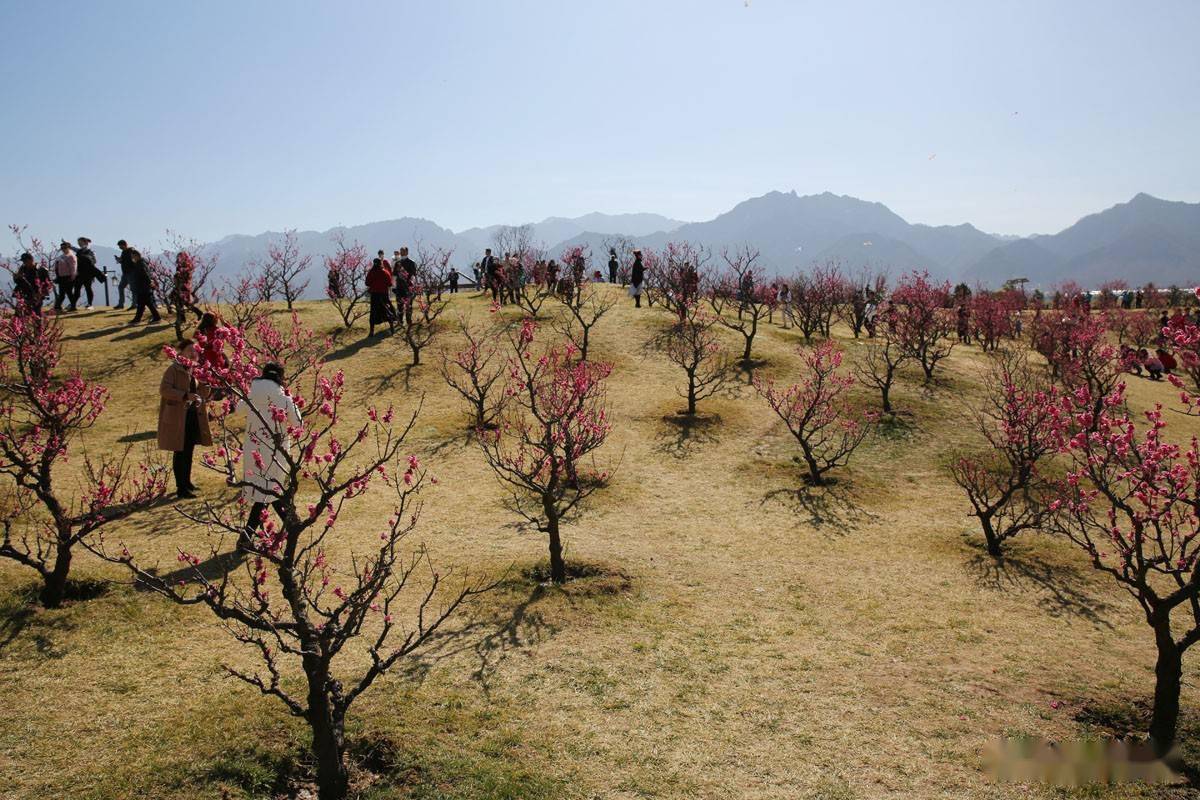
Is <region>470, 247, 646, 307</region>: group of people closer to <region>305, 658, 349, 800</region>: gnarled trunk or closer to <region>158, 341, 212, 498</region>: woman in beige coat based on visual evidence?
<region>158, 341, 212, 498</region>: woman in beige coat

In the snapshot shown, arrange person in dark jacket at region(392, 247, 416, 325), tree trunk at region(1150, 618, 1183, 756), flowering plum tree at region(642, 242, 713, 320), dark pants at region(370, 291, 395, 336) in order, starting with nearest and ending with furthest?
tree trunk at region(1150, 618, 1183, 756), dark pants at region(370, 291, 395, 336), person in dark jacket at region(392, 247, 416, 325), flowering plum tree at region(642, 242, 713, 320)

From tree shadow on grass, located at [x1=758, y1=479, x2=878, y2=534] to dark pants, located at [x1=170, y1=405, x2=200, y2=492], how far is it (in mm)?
9138

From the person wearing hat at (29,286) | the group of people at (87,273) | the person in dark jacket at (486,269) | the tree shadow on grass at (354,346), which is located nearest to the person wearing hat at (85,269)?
the group of people at (87,273)

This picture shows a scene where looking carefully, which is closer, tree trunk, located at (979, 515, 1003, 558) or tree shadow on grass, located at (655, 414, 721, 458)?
tree trunk, located at (979, 515, 1003, 558)

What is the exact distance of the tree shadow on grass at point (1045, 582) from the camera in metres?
8.71

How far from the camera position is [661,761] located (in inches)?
215

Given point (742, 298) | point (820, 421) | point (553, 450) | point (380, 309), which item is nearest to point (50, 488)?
point (553, 450)

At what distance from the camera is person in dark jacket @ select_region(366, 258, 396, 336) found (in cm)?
2102

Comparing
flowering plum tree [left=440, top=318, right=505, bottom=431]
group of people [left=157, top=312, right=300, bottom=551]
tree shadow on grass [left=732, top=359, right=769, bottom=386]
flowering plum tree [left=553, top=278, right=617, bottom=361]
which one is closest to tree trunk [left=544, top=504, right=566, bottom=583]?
group of people [left=157, top=312, right=300, bottom=551]

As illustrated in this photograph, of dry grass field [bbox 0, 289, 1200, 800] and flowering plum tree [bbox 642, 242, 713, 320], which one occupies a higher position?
flowering plum tree [bbox 642, 242, 713, 320]

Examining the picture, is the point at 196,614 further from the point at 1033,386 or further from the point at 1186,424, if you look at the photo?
the point at 1186,424

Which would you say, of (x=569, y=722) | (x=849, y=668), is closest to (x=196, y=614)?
(x=569, y=722)

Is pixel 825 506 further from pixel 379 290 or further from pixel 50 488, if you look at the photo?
pixel 379 290

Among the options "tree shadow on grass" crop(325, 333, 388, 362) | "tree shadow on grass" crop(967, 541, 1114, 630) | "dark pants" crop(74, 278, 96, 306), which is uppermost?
"dark pants" crop(74, 278, 96, 306)
